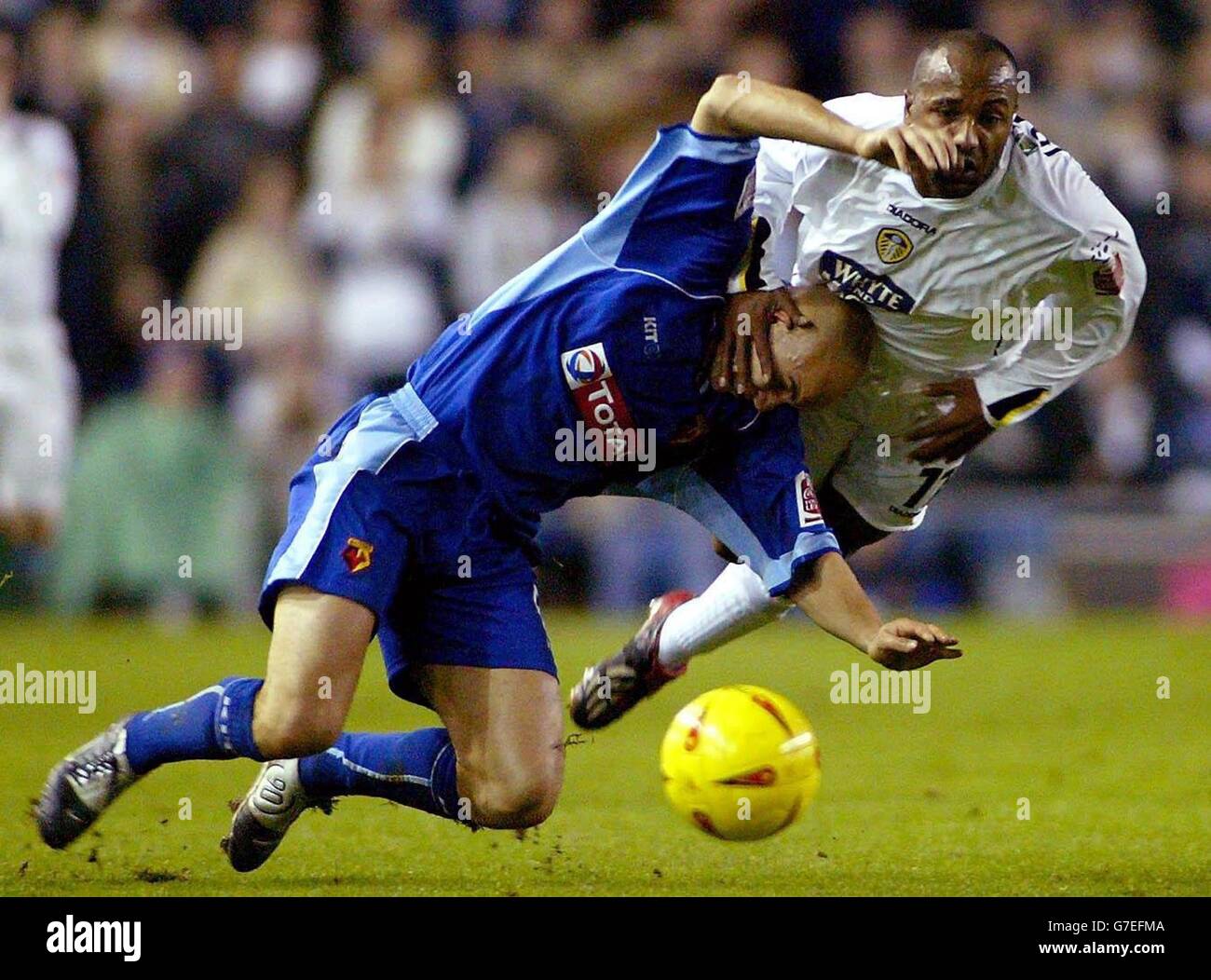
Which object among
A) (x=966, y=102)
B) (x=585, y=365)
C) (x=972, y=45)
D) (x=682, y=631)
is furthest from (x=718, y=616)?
(x=972, y=45)

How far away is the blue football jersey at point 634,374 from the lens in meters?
4.71

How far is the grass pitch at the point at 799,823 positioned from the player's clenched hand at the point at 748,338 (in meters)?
1.31

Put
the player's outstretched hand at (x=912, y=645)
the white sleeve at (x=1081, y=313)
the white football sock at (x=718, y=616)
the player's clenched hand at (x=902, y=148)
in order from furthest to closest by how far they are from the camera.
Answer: the white football sock at (x=718, y=616) → the white sleeve at (x=1081, y=313) → the player's clenched hand at (x=902, y=148) → the player's outstretched hand at (x=912, y=645)

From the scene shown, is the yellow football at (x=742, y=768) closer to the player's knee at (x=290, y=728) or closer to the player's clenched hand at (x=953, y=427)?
the player's clenched hand at (x=953, y=427)

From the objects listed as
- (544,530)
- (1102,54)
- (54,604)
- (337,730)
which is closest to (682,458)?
(337,730)

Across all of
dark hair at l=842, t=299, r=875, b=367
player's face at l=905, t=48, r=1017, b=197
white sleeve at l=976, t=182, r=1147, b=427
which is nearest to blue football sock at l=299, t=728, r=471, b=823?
dark hair at l=842, t=299, r=875, b=367

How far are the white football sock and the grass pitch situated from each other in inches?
22.5

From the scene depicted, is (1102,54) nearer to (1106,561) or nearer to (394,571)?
(1106,561)

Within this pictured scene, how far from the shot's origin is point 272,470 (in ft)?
39.4

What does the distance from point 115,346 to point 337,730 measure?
8338mm

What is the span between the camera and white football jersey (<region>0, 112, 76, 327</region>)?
9203mm

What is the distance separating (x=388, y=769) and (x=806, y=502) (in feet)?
4.16

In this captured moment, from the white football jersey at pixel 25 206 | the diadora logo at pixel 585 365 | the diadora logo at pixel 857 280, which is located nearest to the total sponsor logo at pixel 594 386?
the diadora logo at pixel 585 365

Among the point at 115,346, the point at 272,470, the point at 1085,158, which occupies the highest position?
the point at 1085,158
